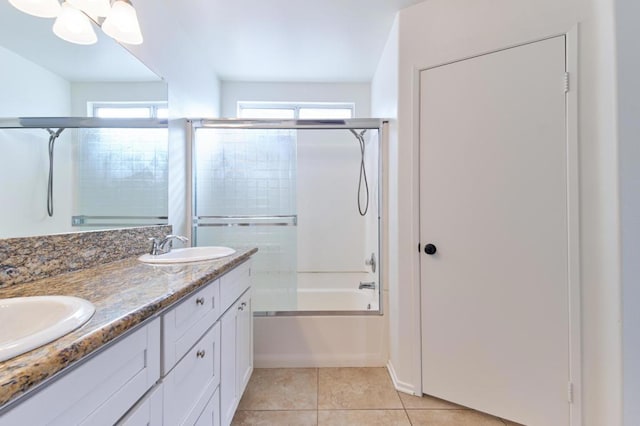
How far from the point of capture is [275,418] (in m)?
1.54

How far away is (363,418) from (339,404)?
6.6 inches

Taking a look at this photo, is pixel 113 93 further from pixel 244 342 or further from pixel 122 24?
pixel 244 342

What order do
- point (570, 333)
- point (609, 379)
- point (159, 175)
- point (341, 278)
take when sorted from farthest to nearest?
point (341, 278), point (159, 175), point (570, 333), point (609, 379)

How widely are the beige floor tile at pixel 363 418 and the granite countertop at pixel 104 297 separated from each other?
101 cm

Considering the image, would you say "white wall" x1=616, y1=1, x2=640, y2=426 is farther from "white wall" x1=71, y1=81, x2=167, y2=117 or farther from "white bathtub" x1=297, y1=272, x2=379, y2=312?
"white wall" x1=71, y1=81, x2=167, y2=117

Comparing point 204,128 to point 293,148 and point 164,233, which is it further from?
point 164,233

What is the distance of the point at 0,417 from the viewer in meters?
0.41

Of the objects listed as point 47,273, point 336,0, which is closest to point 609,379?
point 47,273

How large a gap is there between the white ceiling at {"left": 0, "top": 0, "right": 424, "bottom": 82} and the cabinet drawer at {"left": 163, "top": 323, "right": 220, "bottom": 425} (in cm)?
118

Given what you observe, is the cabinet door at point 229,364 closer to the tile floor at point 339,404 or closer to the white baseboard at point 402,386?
the tile floor at point 339,404

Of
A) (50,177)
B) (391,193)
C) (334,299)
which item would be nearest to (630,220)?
(391,193)

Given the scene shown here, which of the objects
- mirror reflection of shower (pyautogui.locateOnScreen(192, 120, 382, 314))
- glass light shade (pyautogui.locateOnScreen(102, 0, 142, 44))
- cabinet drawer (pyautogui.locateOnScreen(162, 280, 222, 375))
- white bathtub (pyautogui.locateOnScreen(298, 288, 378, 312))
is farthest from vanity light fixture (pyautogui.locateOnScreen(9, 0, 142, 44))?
white bathtub (pyautogui.locateOnScreen(298, 288, 378, 312))

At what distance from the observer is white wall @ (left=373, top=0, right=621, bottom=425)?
4.00 feet

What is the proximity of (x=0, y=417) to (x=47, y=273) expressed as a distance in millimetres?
787
